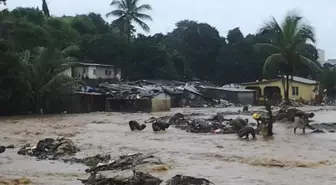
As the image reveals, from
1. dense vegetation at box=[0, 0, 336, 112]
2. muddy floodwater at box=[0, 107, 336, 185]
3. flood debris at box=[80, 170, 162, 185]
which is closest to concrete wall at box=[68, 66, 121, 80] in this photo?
dense vegetation at box=[0, 0, 336, 112]

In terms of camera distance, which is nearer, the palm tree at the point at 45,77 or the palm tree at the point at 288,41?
the palm tree at the point at 45,77

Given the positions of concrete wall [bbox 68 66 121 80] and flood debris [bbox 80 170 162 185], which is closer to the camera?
flood debris [bbox 80 170 162 185]

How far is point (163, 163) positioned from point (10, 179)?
389 cm

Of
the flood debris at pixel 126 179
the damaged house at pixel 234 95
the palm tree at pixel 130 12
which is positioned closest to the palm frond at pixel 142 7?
the palm tree at pixel 130 12

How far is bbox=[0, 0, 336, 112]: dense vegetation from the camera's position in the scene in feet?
119

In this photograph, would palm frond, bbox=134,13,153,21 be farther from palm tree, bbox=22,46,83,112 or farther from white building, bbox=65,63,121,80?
palm tree, bbox=22,46,83,112

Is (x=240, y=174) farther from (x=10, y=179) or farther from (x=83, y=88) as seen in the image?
(x=83, y=88)

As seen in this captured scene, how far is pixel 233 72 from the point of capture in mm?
71125

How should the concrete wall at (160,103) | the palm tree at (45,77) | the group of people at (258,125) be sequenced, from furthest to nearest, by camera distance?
the concrete wall at (160,103) < the palm tree at (45,77) < the group of people at (258,125)

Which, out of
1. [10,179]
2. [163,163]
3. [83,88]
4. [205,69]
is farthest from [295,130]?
[205,69]

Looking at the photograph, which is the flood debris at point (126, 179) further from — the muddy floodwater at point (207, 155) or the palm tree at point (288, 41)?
the palm tree at point (288, 41)

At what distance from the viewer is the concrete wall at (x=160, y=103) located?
Result: 4309 centimetres

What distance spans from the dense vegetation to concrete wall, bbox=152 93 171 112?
8199 mm

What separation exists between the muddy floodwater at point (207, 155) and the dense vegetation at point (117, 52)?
13.0 meters
